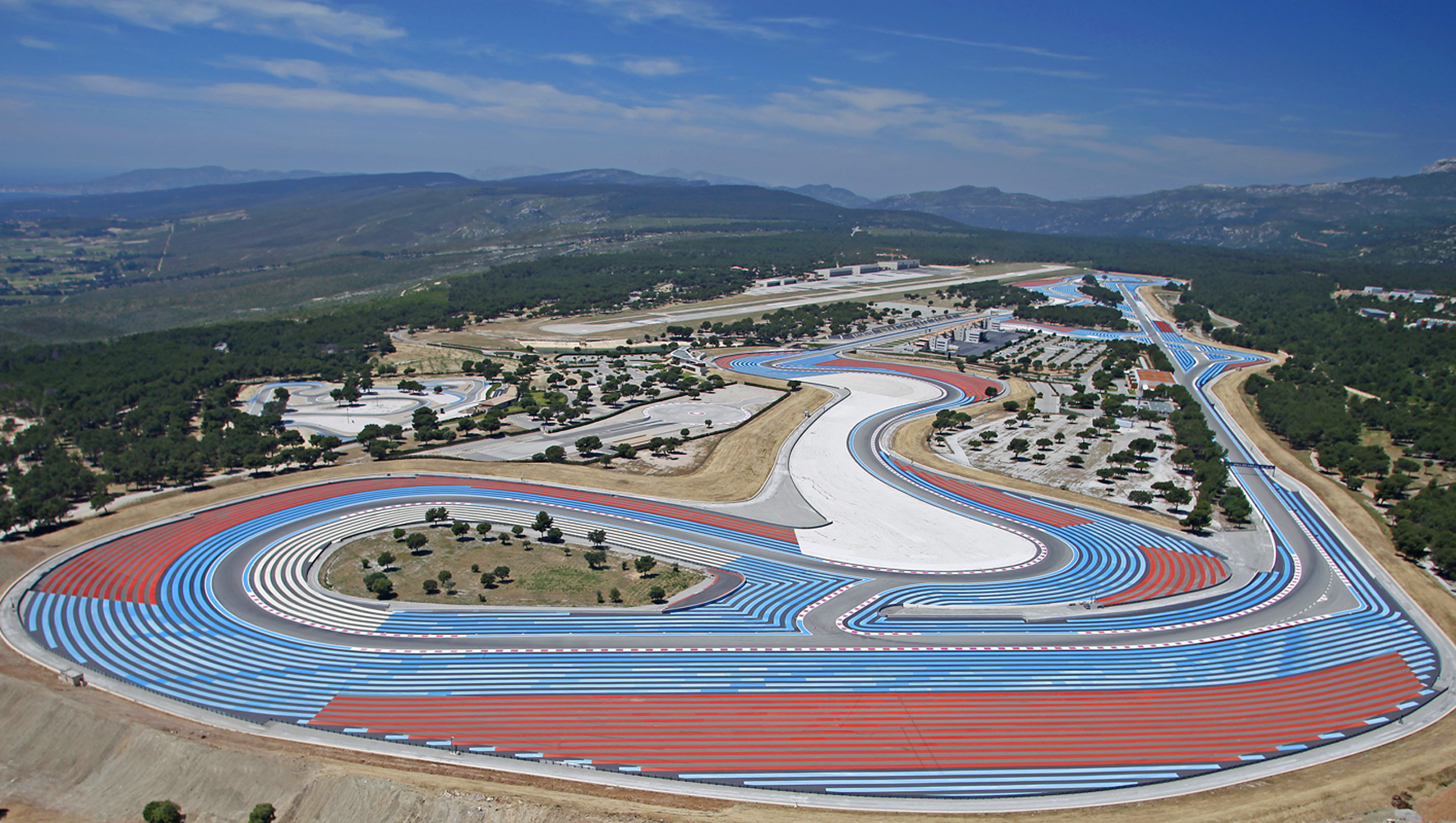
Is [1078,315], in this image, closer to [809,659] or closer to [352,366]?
[352,366]

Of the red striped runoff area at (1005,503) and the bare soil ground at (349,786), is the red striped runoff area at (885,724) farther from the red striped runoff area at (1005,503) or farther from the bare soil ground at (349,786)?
the red striped runoff area at (1005,503)

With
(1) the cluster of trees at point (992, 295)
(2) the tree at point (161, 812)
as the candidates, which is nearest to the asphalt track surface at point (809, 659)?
(2) the tree at point (161, 812)

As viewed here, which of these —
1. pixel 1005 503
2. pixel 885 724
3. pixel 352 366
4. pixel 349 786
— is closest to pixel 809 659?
pixel 885 724

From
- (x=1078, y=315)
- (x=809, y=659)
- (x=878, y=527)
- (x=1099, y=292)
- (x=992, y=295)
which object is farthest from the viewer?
(x=1099, y=292)

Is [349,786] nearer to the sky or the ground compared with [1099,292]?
nearer to the ground

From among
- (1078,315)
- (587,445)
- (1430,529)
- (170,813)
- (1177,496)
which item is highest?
(1078,315)

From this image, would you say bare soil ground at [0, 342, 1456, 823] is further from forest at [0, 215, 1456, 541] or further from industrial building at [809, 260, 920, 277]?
industrial building at [809, 260, 920, 277]

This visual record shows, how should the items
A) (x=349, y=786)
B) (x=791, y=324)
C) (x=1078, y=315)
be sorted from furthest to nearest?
(x=1078, y=315) < (x=791, y=324) < (x=349, y=786)

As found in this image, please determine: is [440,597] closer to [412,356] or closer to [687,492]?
[687,492]
